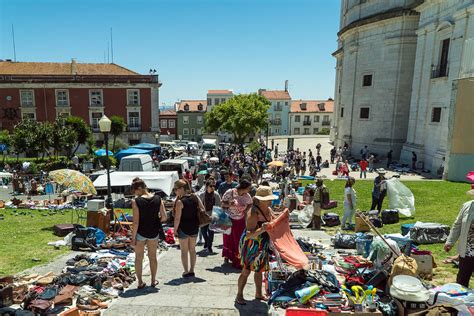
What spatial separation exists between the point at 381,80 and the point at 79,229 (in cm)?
2883

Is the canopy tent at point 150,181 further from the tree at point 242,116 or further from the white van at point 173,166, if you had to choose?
the tree at point 242,116

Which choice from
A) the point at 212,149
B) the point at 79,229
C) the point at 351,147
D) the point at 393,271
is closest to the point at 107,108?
the point at 212,149

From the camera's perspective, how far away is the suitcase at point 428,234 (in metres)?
8.17

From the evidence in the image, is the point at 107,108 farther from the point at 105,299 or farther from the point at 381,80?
the point at 105,299

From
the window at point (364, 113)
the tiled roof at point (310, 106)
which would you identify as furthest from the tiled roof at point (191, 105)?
the window at point (364, 113)

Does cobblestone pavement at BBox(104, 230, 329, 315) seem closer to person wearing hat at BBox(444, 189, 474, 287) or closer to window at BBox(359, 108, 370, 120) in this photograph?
person wearing hat at BBox(444, 189, 474, 287)

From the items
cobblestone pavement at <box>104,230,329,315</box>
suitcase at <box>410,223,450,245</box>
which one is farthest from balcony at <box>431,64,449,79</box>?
cobblestone pavement at <box>104,230,329,315</box>

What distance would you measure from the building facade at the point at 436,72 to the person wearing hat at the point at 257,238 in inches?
745

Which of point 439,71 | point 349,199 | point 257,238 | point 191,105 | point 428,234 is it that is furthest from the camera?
point 191,105

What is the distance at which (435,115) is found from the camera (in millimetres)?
23312

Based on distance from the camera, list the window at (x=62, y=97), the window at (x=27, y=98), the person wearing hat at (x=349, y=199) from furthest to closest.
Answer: the window at (x=62, y=97), the window at (x=27, y=98), the person wearing hat at (x=349, y=199)

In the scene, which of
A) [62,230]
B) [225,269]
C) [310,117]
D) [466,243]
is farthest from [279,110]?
[466,243]

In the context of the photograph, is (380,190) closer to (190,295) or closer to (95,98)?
(190,295)

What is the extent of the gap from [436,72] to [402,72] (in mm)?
5758
